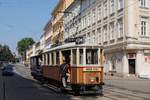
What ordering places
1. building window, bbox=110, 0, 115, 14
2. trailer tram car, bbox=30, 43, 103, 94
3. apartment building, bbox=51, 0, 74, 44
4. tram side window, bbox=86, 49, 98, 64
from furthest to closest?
apartment building, bbox=51, 0, 74, 44, building window, bbox=110, 0, 115, 14, tram side window, bbox=86, 49, 98, 64, trailer tram car, bbox=30, 43, 103, 94

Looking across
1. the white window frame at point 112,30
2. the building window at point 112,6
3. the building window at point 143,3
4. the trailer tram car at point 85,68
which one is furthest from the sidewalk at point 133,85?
the building window at point 112,6

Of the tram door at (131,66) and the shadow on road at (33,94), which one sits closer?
the shadow on road at (33,94)

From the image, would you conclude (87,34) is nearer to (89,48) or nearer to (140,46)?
(140,46)

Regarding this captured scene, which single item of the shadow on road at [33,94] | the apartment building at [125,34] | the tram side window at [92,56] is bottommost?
the shadow on road at [33,94]

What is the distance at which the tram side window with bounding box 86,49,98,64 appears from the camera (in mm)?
22391

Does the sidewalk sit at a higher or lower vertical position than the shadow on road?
lower

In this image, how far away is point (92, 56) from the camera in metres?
22.6

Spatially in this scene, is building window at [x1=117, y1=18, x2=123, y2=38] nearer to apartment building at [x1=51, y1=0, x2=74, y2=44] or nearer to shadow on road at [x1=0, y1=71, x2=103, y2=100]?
shadow on road at [x1=0, y1=71, x2=103, y2=100]

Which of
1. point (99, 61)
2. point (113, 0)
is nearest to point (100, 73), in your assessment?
point (99, 61)

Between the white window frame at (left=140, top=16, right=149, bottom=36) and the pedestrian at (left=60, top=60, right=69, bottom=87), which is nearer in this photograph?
the pedestrian at (left=60, top=60, right=69, bottom=87)

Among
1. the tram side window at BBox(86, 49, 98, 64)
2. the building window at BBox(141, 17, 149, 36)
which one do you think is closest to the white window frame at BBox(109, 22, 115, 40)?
the building window at BBox(141, 17, 149, 36)

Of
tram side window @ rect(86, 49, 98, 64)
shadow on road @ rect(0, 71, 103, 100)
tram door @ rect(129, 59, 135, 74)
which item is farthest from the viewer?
tram door @ rect(129, 59, 135, 74)

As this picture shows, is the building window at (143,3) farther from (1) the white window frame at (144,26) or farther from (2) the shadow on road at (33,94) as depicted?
(2) the shadow on road at (33,94)

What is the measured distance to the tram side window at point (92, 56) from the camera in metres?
22.4
